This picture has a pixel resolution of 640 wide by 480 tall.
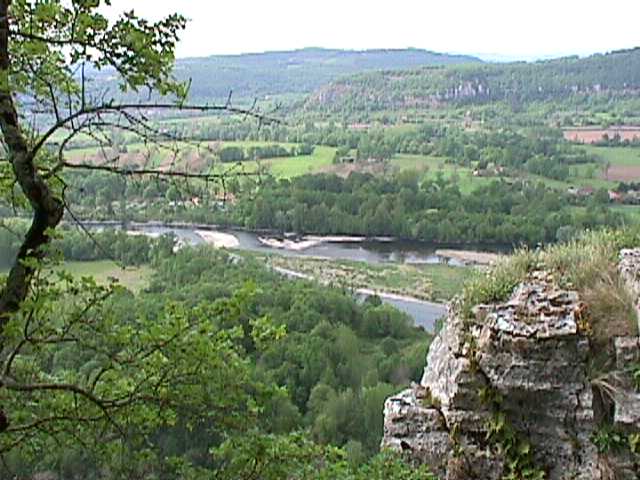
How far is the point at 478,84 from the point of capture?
268 ft

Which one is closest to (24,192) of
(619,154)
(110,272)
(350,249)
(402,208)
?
(110,272)

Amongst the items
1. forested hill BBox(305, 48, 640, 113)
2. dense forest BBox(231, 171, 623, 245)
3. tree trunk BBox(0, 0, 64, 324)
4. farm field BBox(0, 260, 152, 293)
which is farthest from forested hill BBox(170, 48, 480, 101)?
tree trunk BBox(0, 0, 64, 324)

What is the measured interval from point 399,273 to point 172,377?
28120 millimetres

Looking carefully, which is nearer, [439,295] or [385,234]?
[439,295]

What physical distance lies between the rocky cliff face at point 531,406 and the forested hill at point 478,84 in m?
70.6

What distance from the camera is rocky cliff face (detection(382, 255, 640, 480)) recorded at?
5695 mm

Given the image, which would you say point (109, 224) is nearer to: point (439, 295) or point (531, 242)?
point (439, 295)

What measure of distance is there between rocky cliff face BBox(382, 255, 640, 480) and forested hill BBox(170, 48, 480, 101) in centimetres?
6171

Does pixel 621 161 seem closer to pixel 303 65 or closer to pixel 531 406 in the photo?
pixel 531 406

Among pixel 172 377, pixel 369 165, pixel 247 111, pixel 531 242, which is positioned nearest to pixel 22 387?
pixel 172 377

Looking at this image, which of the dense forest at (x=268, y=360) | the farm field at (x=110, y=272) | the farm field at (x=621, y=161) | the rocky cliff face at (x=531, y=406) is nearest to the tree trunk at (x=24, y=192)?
the farm field at (x=110, y=272)

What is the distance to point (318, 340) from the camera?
840 inches

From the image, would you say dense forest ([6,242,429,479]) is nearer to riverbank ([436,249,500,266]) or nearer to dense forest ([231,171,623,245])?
riverbank ([436,249,500,266])

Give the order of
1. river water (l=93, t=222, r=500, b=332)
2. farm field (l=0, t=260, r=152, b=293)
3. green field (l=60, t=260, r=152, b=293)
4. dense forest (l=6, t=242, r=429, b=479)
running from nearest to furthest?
1. dense forest (l=6, t=242, r=429, b=479)
2. farm field (l=0, t=260, r=152, b=293)
3. green field (l=60, t=260, r=152, b=293)
4. river water (l=93, t=222, r=500, b=332)
